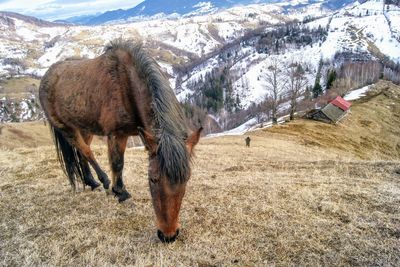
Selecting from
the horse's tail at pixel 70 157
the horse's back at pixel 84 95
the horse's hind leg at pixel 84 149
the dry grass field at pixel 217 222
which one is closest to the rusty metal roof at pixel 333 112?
the dry grass field at pixel 217 222

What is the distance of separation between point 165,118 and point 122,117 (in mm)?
1747

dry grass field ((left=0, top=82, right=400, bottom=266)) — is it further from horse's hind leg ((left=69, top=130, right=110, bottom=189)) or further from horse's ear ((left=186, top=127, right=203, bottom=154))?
horse's ear ((left=186, top=127, right=203, bottom=154))

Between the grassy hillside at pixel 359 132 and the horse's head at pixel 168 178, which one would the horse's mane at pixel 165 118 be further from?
the grassy hillside at pixel 359 132

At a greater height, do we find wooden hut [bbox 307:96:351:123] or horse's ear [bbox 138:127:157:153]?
horse's ear [bbox 138:127:157:153]

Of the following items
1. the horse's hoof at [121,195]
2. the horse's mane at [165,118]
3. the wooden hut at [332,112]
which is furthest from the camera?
the wooden hut at [332,112]

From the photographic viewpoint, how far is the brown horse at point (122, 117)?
6.20m

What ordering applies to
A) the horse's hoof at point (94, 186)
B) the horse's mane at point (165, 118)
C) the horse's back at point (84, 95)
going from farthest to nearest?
the horse's hoof at point (94, 186) < the horse's back at point (84, 95) < the horse's mane at point (165, 118)

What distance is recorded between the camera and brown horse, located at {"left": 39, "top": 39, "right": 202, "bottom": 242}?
6199mm

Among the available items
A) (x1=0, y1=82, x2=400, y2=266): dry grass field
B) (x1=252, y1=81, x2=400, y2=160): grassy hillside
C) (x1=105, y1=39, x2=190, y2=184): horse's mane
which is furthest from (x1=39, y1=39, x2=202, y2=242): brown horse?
(x1=252, y1=81, x2=400, y2=160): grassy hillside

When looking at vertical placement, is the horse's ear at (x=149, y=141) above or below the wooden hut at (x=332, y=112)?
above

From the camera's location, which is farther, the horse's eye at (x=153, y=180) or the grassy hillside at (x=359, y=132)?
the grassy hillside at (x=359, y=132)

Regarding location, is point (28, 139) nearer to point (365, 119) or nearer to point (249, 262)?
point (365, 119)

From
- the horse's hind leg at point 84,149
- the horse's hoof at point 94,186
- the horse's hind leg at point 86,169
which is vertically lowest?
the horse's hoof at point 94,186

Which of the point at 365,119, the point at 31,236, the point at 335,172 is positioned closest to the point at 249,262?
the point at 31,236
